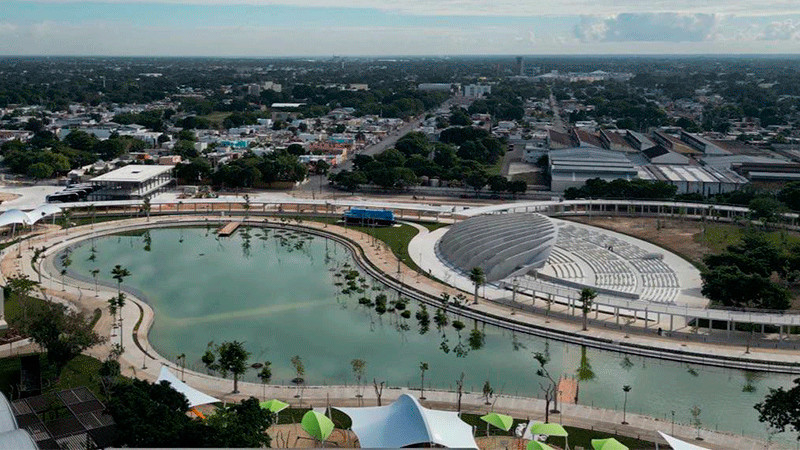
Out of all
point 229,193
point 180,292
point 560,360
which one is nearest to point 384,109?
point 229,193

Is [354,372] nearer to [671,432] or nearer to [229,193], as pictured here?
[671,432]

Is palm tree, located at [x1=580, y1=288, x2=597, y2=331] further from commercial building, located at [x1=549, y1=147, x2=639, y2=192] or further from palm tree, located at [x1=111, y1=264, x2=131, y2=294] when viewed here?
commercial building, located at [x1=549, y1=147, x2=639, y2=192]

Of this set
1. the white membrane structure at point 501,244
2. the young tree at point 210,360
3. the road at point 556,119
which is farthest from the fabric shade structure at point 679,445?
the road at point 556,119

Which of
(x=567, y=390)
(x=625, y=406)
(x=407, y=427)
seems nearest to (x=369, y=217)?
(x=567, y=390)

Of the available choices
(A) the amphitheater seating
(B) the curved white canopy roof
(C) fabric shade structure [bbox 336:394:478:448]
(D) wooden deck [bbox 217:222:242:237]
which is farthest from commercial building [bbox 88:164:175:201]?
(C) fabric shade structure [bbox 336:394:478:448]

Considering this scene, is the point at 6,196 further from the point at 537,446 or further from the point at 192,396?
the point at 537,446

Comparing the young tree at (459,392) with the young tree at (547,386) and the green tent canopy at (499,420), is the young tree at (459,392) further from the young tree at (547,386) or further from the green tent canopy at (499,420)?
the young tree at (547,386)
